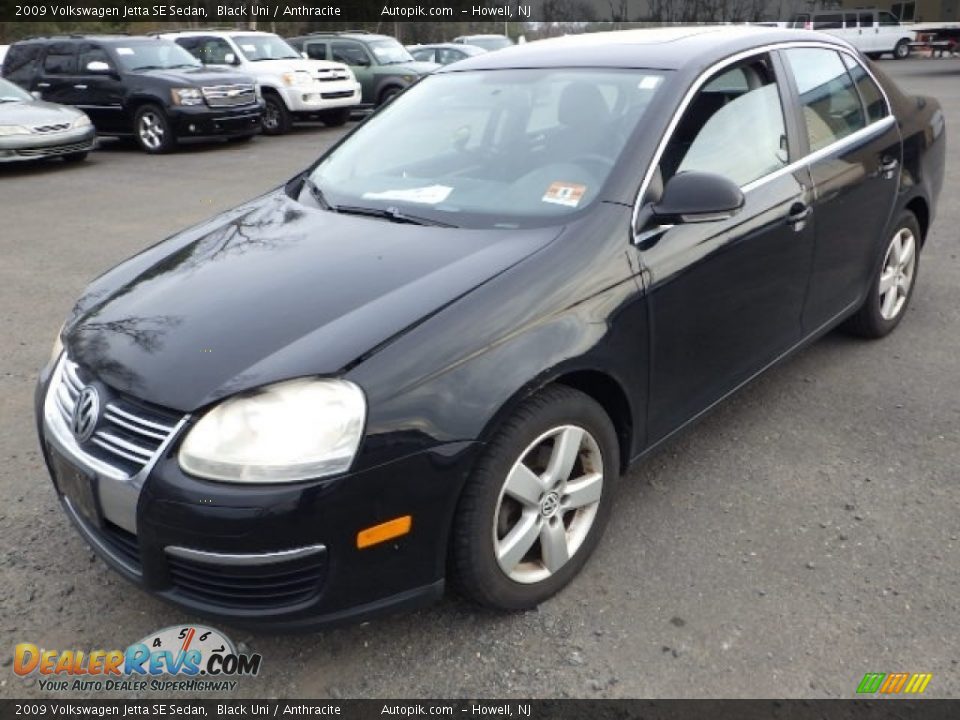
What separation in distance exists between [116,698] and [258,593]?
586 mm

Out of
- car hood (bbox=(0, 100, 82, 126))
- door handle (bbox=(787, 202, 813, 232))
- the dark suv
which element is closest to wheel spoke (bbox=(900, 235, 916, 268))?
door handle (bbox=(787, 202, 813, 232))

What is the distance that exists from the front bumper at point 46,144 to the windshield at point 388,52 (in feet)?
21.9

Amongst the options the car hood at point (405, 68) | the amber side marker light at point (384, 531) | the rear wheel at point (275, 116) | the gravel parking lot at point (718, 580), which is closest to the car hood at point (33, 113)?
the rear wheel at point (275, 116)

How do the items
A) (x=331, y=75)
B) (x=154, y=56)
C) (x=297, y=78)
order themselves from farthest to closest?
(x=331, y=75) → (x=297, y=78) → (x=154, y=56)

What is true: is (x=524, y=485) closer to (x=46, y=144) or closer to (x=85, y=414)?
(x=85, y=414)

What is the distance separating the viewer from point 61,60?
13.6 m

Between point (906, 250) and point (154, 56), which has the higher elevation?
point (154, 56)

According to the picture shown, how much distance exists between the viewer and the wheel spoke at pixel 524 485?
241 centimetres

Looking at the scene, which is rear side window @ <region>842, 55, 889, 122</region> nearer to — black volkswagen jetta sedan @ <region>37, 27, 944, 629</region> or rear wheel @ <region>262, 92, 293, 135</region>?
black volkswagen jetta sedan @ <region>37, 27, 944, 629</region>

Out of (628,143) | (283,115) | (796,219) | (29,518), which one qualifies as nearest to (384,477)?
(628,143)

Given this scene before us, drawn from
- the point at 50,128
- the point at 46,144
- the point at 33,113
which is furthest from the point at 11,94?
the point at 46,144

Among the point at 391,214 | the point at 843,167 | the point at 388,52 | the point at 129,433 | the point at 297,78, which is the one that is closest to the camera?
the point at 129,433

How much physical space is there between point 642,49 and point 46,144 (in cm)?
1001

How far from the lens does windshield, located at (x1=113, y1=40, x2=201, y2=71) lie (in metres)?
13.2
